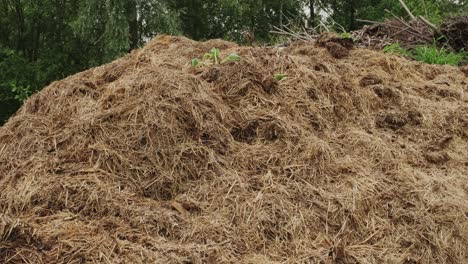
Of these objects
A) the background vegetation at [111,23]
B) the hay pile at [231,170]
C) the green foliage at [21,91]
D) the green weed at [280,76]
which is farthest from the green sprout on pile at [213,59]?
the background vegetation at [111,23]

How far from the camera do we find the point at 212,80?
4.22 metres

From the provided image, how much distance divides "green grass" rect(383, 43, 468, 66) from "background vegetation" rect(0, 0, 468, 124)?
566 centimetres

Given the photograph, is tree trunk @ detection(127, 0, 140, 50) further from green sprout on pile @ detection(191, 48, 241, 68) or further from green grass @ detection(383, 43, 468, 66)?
green sprout on pile @ detection(191, 48, 241, 68)

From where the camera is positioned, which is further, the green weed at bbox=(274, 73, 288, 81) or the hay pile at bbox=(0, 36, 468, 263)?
the green weed at bbox=(274, 73, 288, 81)

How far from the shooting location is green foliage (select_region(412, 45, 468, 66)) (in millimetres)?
6688

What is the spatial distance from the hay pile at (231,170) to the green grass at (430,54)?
216cm

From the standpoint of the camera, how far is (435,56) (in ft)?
22.1

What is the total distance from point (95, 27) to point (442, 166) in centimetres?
948

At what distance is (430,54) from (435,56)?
7cm

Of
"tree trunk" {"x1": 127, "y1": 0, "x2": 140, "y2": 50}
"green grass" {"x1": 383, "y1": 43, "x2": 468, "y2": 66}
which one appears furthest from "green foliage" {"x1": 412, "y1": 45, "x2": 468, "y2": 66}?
"tree trunk" {"x1": 127, "y1": 0, "x2": 140, "y2": 50}

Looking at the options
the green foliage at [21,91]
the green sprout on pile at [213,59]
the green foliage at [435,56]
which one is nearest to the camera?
the green sprout on pile at [213,59]

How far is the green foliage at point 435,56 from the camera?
21.9ft

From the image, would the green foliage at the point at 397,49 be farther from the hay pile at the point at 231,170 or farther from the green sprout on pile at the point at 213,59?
the green sprout on pile at the point at 213,59

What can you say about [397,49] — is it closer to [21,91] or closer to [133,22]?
[133,22]
